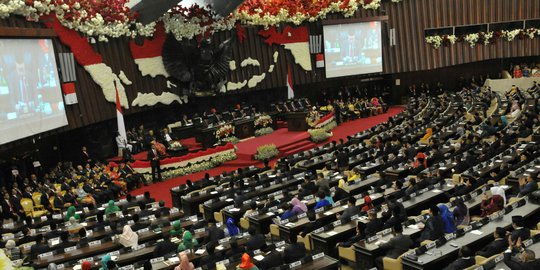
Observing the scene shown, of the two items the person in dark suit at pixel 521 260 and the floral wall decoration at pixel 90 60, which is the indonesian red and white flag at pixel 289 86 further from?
the person in dark suit at pixel 521 260

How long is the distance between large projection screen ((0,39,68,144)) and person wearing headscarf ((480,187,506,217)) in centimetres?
1314

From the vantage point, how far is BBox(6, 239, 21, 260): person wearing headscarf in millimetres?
9813

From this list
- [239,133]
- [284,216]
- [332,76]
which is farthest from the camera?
[332,76]

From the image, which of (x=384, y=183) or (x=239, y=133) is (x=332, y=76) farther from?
(x=384, y=183)

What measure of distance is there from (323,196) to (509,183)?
4.70 meters

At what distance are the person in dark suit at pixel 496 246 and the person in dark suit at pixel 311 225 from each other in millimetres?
3307

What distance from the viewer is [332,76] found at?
29703mm

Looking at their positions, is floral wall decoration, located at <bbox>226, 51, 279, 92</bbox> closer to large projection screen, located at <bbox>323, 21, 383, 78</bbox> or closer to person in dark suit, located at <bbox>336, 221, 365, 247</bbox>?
large projection screen, located at <bbox>323, 21, 383, 78</bbox>

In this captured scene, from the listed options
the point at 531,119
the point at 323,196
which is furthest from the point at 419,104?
the point at 323,196

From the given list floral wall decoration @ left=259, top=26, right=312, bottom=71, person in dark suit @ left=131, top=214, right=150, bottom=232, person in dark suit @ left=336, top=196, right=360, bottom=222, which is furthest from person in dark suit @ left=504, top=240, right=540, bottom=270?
floral wall decoration @ left=259, top=26, right=312, bottom=71

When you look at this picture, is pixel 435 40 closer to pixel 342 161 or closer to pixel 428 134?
pixel 428 134

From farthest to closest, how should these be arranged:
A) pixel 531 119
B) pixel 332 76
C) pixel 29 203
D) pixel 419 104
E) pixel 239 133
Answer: pixel 332 76
pixel 419 104
pixel 239 133
pixel 531 119
pixel 29 203

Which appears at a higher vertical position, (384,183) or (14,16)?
(14,16)

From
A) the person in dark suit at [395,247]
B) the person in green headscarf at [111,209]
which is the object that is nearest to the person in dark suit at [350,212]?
the person in dark suit at [395,247]
